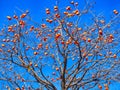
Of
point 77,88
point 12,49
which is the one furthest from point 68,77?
point 12,49

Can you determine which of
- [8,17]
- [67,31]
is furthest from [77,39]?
[8,17]

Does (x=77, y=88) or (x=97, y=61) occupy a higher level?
(x=97, y=61)

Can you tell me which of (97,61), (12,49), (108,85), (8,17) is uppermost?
(8,17)

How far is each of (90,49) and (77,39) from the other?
0.60 m

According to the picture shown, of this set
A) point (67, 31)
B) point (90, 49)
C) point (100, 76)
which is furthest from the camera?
point (100, 76)

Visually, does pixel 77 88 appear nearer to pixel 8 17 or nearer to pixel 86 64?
pixel 86 64

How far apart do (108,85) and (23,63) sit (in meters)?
2.63

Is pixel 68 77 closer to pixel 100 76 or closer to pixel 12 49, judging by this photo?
pixel 100 76

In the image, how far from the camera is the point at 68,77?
7.60 m

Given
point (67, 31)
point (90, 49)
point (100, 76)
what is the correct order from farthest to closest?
point (100, 76) → point (90, 49) → point (67, 31)

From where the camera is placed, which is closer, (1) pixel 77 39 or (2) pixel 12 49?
(1) pixel 77 39

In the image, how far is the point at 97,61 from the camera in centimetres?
760

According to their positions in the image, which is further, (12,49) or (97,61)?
(12,49)

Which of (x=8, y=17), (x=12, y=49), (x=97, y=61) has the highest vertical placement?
(x=8, y=17)
